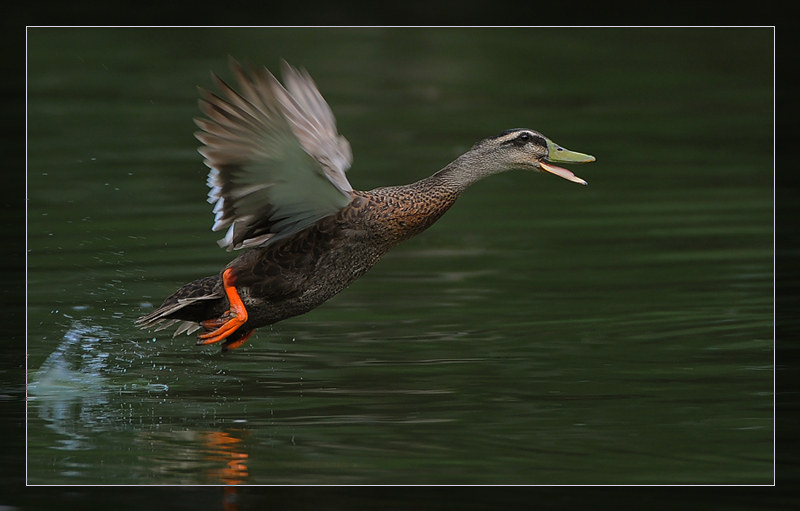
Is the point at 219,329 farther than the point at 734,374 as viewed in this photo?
No

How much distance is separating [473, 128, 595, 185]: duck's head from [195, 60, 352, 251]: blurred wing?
2.88ft

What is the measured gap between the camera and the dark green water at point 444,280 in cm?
720

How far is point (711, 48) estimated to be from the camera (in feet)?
44.9

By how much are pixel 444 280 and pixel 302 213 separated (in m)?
3.34

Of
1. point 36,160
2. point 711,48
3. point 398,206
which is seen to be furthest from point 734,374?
point 36,160

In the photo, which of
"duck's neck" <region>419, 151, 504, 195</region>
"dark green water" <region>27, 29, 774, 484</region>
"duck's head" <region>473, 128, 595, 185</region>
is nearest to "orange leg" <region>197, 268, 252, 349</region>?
"dark green water" <region>27, 29, 774, 484</region>

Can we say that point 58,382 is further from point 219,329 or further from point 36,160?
point 36,160

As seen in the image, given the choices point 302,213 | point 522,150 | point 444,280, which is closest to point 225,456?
point 302,213

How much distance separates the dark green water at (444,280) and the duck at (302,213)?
25.1 inches

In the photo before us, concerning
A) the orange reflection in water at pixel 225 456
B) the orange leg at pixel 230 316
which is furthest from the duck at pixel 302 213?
the orange reflection in water at pixel 225 456

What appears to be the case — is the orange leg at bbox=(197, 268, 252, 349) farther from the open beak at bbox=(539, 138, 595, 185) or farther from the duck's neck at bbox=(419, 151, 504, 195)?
the open beak at bbox=(539, 138, 595, 185)

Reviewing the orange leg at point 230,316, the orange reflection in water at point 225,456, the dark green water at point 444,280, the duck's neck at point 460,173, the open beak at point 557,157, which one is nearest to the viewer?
the orange reflection in water at point 225,456

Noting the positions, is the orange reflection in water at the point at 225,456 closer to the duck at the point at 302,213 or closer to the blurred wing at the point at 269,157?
the duck at the point at 302,213

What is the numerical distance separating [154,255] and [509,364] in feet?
12.0
